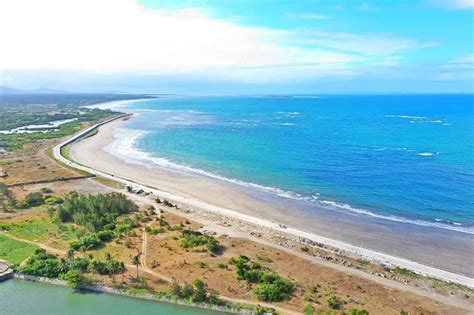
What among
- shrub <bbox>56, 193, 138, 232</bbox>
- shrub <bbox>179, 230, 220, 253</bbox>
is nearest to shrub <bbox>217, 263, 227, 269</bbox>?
shrub <bbox>179, 230, 220, 253</bbox>

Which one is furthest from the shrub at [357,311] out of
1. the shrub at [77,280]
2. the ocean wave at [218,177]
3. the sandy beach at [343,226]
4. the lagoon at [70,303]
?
the ocean wave at [218,177]

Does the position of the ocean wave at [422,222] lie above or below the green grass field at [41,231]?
above

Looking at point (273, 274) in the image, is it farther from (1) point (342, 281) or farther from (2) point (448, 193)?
(2) point (448, 193)

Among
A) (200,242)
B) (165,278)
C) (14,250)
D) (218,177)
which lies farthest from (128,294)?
(218,177)

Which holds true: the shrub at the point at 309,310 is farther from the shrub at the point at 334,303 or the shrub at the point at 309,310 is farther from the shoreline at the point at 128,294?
the shoreline at the point at 128,294

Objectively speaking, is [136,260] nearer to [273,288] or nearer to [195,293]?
[195,293]

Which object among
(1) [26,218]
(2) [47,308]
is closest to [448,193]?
(2) [47,308]
